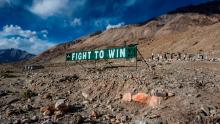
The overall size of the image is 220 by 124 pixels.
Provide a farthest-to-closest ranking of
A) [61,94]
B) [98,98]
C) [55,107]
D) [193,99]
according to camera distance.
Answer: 1. [61,94]
2. [98,98]
3. [55,107]
4. [193,99]

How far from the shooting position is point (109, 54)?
2677 cm

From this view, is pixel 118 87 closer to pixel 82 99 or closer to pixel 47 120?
pixel 82 99

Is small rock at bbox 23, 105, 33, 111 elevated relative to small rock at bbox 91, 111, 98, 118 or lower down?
elevated

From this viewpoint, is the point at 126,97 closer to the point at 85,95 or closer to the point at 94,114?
the point at 94,114

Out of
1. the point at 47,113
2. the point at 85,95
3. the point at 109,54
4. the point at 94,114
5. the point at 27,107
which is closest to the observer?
the point at 94,114

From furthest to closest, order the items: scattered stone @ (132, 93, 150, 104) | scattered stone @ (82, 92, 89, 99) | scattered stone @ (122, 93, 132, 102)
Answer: scattered stone @ (82, 92, 89, 99) → scattered stone @ (122, 93, 132, 102) → scattered stone @ (132, 93, 150, 104)

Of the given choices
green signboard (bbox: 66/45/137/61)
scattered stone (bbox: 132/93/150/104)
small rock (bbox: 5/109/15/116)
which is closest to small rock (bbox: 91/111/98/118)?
scattered stone (bbox: 132/93/150/104)

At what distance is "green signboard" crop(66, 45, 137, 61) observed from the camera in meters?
24.4

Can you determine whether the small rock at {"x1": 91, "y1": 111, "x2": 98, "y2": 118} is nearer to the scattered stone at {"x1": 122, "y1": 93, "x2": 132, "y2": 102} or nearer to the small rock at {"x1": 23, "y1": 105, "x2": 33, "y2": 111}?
the scattered stone at {"x1": 122, "y1": 93, "x2": 132, "y2": 102}

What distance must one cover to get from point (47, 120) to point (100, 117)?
2318mm

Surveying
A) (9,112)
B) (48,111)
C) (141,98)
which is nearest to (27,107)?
(9,112)

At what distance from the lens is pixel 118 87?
18312 millimetres

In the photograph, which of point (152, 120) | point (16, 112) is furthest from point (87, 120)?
point (16, 112)

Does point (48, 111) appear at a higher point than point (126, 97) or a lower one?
lower
